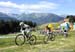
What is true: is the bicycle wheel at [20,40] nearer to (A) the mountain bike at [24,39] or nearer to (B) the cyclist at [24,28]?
(A) the mountain bike at [24,39]

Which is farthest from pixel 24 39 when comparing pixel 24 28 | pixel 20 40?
pixel 24 28

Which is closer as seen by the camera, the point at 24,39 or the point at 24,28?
the point at 24,39

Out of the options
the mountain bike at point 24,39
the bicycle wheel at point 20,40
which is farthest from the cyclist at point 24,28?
the bicycle wheel at point 20,40

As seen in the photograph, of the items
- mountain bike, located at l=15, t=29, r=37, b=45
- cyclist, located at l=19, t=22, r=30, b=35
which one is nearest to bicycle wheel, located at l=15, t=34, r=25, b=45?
mountain bike, located at l=15, t=29, r=37, b=45

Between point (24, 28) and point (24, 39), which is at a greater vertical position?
point (24, 28)

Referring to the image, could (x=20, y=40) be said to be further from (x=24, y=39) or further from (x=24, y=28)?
(x=24, y=28)

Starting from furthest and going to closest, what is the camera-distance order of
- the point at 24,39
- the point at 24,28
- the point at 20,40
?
the point at 24,28
the point at 24,39
the point at 20,40

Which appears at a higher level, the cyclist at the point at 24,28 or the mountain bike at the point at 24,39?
the cyclist at the point at 24,28

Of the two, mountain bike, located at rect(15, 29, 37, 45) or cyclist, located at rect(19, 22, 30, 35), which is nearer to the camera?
mountain bike, located at rect(15, 29, 37, 45)

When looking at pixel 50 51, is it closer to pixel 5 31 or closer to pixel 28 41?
pixel 28 41

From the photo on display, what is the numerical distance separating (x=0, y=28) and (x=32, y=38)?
7563cm

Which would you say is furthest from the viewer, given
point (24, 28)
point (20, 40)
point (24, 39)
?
point (24, 28)

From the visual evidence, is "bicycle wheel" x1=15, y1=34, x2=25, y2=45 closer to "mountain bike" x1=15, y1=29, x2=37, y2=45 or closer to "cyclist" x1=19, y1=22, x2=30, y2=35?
"mountain bike" x1=15, y1=29, x2=37, y2=45

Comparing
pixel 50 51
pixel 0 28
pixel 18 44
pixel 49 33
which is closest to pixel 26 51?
pixel 50 51
